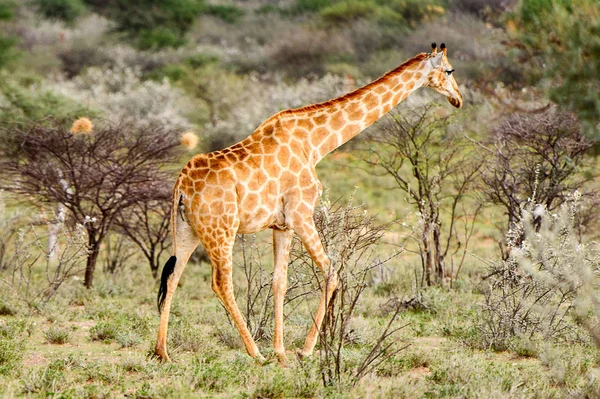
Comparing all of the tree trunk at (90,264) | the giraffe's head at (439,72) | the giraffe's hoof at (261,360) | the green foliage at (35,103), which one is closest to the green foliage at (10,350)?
the giraffe's hoof at (261,360)

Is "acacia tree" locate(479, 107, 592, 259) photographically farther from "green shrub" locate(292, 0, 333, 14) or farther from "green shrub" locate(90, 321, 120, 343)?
"green shrub" locate(292, 0, 333, 14)

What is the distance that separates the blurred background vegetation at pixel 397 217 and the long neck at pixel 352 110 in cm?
81

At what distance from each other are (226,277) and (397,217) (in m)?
10.6

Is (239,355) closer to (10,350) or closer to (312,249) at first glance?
(312,249)

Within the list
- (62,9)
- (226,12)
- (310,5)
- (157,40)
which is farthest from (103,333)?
(62,9)

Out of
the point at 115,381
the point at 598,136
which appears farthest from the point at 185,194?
the point at 598,136

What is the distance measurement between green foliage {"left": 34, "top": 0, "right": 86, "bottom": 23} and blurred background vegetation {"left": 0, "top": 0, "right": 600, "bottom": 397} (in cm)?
1789

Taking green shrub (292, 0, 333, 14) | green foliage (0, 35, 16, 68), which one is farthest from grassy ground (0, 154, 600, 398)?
green shrub (292, 0, 333, 14)

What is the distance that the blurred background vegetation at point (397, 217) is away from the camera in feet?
23.9

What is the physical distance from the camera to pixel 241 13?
52.6 m

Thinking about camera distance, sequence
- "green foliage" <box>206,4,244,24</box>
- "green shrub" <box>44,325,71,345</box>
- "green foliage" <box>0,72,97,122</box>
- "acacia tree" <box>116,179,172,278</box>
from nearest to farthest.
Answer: "green shrub" <box>44,325,71,345</box> → "acacia tree" <box>116,179,172,278</box> → "green foliage" <box>0,72,97,122</box> → "green foliage" <box>206,4,244,24</box>

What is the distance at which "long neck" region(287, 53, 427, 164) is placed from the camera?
26.0 ft

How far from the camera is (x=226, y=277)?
741 centimetres

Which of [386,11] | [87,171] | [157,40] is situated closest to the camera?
[87,171]
